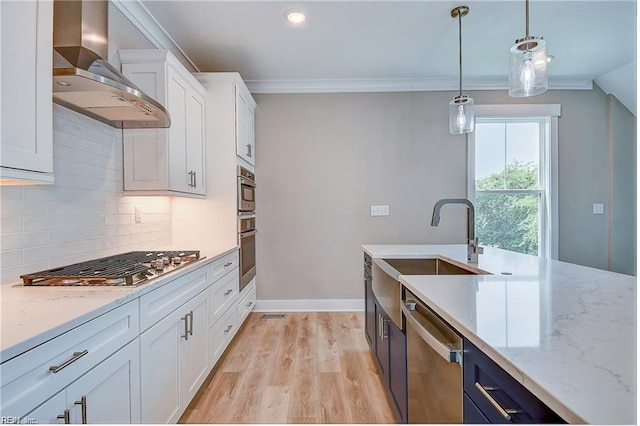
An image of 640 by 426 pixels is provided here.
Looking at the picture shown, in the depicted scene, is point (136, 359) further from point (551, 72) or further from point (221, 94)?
point (551, 72)

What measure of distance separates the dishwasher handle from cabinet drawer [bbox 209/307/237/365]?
1.40 meters

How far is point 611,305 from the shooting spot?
99cm

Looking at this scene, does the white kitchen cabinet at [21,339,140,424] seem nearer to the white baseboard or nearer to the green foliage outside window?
the white baseboard

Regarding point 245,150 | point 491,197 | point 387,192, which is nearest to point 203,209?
point 245,150

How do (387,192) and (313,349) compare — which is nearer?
(313,349)

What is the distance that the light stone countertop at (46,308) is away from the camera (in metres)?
0.82

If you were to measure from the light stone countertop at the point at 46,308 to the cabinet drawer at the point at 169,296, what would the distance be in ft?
0.18

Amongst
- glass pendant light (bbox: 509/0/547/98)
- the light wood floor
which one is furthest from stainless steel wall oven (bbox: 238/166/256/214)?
glass pendant light (bbox: 509/0/547/98)

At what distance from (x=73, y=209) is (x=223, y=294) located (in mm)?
1126

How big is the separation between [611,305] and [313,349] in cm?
218

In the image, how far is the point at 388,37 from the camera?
2803mm

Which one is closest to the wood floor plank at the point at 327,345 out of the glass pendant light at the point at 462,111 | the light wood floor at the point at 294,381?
the light wood floor at the point at 294,381

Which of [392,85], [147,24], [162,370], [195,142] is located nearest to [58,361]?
[162,370]

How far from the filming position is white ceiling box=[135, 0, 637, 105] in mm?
2406
